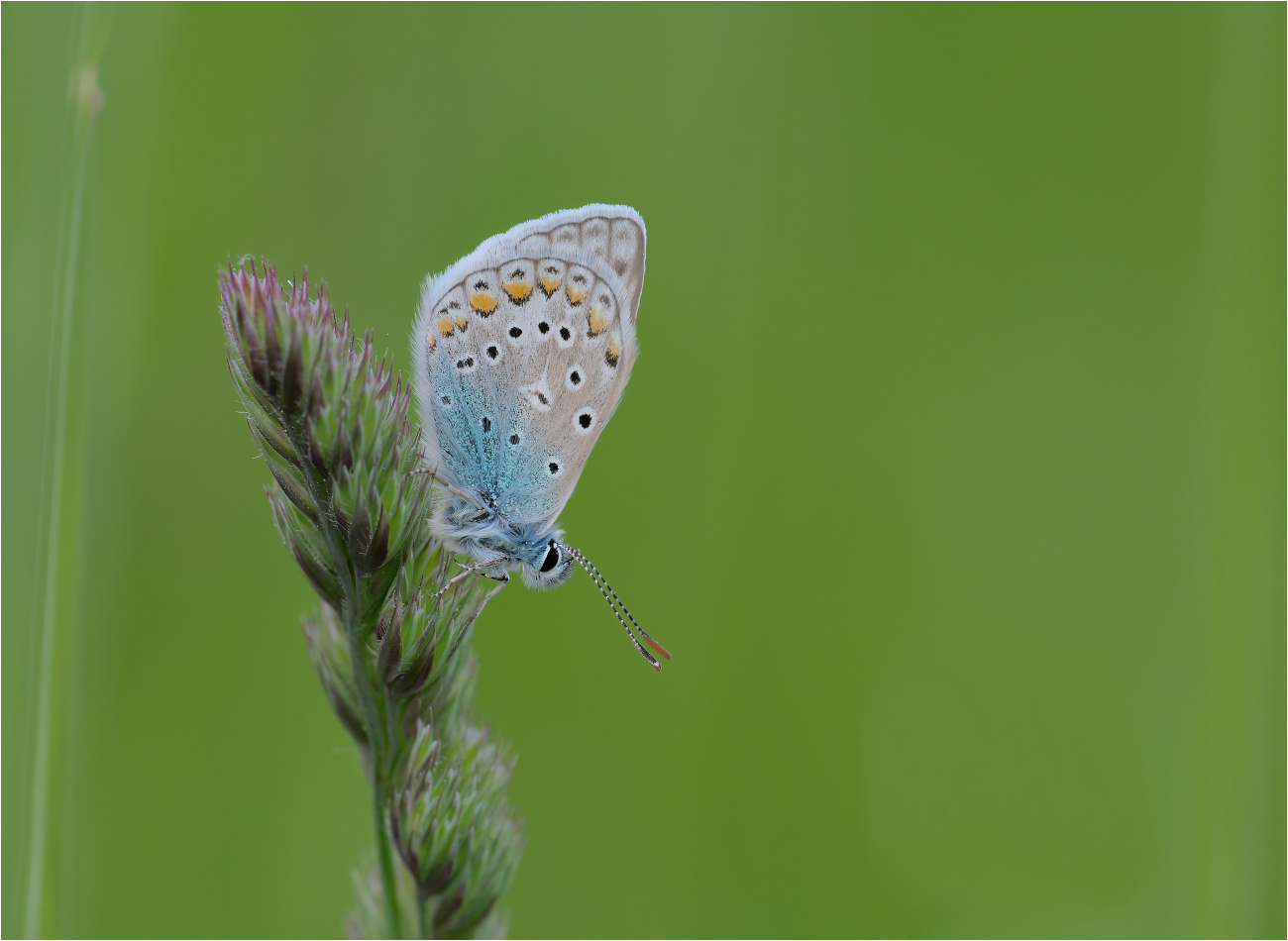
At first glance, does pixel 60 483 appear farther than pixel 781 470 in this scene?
No

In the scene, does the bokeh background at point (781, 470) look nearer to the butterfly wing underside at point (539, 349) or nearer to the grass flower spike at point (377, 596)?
the butterfly wing underside at point (539, 349)

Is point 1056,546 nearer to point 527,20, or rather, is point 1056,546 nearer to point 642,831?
point 642,831

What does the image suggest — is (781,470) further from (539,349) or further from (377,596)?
(377,596)

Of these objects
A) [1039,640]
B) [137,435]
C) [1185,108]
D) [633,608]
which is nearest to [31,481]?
[137,435]

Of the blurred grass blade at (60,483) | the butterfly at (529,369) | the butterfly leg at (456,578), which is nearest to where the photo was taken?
the blurred grass blade at (60,483)

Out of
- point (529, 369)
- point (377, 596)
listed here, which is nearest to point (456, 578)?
point (377, 596)

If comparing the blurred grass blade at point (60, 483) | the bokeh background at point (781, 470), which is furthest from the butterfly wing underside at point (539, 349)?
the blurred grass blade at point (60, 483)

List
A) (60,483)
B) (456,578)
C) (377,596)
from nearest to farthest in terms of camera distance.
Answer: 1. (60,483)
2. (377,596)
3. (456,578)
